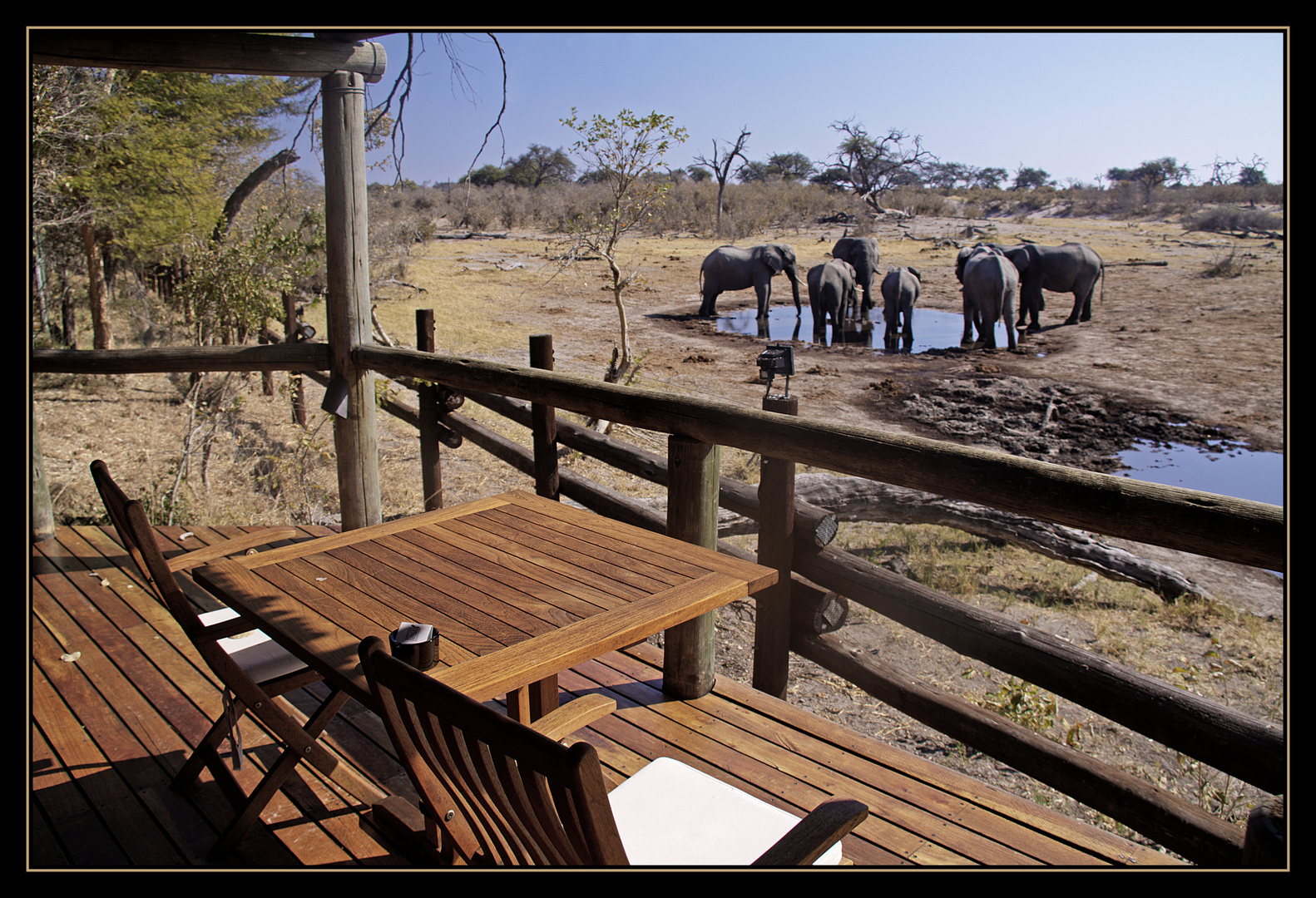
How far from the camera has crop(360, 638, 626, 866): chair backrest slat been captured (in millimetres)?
925

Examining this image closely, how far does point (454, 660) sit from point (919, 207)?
47.3m

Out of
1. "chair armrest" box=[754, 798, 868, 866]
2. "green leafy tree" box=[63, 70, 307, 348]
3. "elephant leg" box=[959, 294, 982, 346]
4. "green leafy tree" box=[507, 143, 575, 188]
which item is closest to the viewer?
"chair armrest" box=[754, 798, 868, 866]

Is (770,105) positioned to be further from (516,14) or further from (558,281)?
(516,14)

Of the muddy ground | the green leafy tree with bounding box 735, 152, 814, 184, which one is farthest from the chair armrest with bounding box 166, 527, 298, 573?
the green leafy tree with bounding box 735, 152, 814, 184

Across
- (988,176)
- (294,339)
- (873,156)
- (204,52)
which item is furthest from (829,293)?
(988,176)

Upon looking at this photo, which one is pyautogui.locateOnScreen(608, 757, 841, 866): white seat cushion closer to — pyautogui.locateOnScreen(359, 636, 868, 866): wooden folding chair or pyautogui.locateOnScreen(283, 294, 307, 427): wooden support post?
pyautogui.locateOnScreen(359, 636, 868, 866): wooden folding chair

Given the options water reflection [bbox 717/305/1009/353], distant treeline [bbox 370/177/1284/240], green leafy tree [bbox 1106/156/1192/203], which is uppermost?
green leafy tree [bbox 1106/156/1192/203]

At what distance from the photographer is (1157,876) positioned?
1.47 m

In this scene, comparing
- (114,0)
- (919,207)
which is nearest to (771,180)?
(919,207)

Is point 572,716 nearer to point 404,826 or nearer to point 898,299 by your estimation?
point 404,826

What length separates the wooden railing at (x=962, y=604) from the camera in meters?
1.59

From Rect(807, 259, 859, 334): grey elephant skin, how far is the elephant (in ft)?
4.75

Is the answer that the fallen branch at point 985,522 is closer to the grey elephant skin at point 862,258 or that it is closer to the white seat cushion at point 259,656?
the white seat cushion at point 259,656

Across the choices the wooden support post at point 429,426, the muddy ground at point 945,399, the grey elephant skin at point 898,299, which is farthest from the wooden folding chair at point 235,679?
the grey elephant skin at point 898,299
